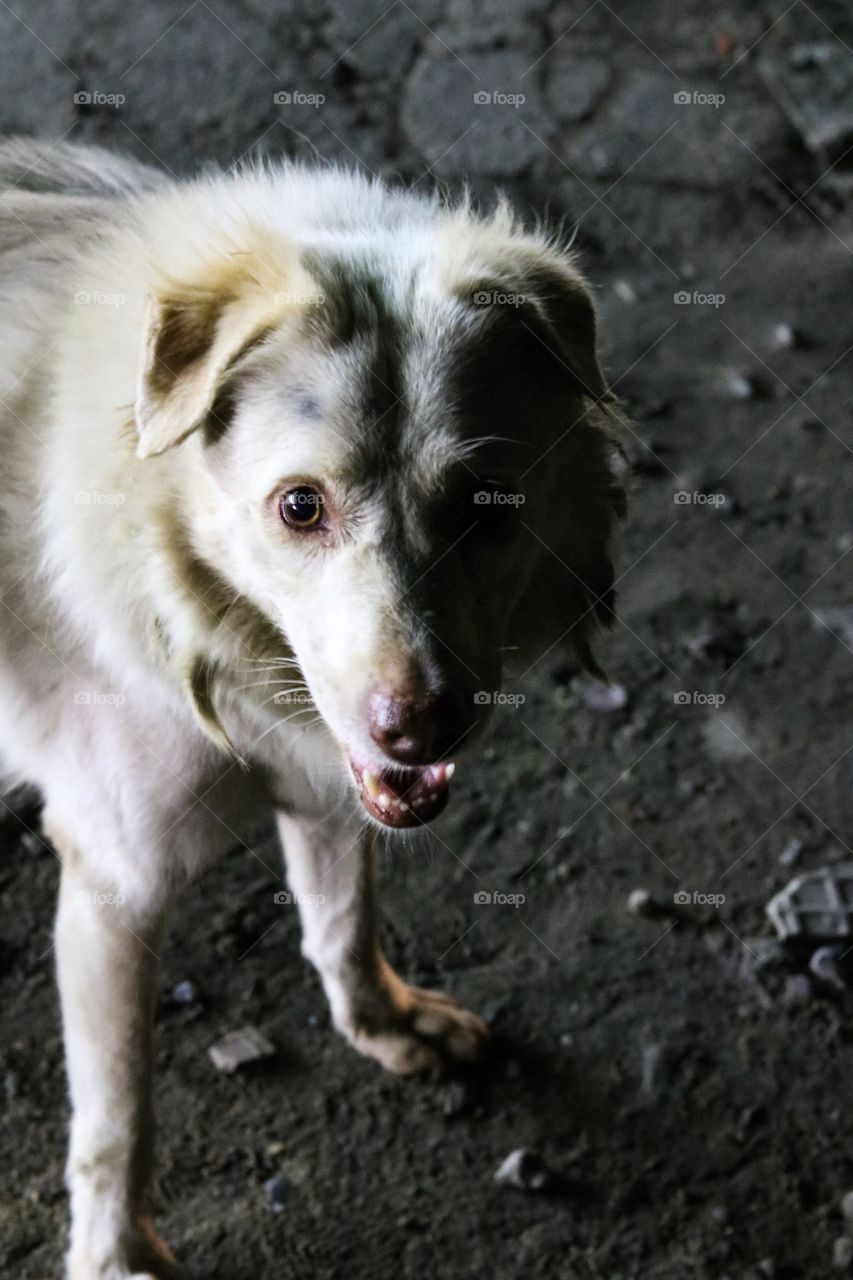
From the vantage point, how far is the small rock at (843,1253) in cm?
254

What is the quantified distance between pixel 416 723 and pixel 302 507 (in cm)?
35

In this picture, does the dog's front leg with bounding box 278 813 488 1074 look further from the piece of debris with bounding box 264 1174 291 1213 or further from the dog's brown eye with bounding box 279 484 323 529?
the dog's brown eye with bounding box 279 484 323 529

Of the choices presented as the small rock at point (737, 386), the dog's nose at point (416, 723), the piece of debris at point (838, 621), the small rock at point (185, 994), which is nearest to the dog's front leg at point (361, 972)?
the small rock at point (185, 994)

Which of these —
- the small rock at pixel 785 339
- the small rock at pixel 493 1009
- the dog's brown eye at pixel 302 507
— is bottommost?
the small rock at pixel 493 1009

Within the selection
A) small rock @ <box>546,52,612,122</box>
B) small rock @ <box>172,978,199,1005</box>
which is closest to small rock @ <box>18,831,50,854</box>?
small rock @ <box>172,978,199,1005</box>

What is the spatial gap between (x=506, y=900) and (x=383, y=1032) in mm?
482

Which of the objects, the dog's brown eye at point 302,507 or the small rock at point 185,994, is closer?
the dog's brown eye at point 302,507

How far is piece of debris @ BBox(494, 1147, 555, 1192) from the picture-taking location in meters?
2.65

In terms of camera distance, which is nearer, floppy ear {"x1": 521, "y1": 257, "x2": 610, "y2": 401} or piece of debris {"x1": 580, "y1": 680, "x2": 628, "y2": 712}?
floppy ear {"x1": 521, "y1": 257, "x2": 610, "y2": 401}

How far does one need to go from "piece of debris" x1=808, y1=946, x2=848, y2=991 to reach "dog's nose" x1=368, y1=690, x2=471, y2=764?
150 cm

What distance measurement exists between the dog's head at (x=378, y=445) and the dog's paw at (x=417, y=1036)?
960mm

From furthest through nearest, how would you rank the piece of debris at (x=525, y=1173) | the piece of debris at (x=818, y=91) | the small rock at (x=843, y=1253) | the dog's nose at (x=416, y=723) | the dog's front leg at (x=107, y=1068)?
the piece of debris at (x=818, y=91) → the piece of debris at (x=525, y=1173) → the small rock at (x=843, y=1253) → the dog's front leg at (x=107, y=1068) → the dog's nose at (x=416, y=723)

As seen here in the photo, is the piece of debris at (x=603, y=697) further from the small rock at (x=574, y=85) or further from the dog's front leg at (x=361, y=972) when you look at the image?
the small rock at (x=574, y=85)

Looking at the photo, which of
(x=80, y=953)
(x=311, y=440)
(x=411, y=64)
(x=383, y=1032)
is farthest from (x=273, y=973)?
(x=411, y=64)
